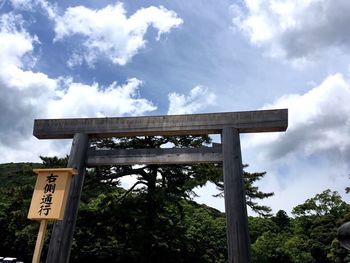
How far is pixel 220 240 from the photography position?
1798 cm

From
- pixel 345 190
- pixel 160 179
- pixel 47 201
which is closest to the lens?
pixel 47 201

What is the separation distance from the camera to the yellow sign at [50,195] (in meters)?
4.78

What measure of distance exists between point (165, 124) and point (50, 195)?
2692 mm

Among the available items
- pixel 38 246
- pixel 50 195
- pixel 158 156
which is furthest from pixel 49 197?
pixel 158 156

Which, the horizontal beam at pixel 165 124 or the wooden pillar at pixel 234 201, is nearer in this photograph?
the wooden pillar at pixel 234 201

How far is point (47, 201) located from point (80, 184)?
5.22ft

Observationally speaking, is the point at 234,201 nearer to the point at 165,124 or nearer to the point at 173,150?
the point at 173,150

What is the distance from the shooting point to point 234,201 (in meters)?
5.59

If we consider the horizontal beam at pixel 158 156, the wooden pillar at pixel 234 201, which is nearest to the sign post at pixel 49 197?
the horizontal beam at pixel 158 156

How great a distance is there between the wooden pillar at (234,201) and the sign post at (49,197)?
112 inches

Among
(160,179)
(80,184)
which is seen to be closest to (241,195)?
(80,184)

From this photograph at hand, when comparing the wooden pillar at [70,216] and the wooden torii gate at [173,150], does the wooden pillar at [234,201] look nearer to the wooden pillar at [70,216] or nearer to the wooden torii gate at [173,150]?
the wooden torii gate at [173,150]

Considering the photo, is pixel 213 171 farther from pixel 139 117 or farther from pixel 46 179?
pixel 46 179

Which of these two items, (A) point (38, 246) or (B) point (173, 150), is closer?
(A) point (38, 246)
